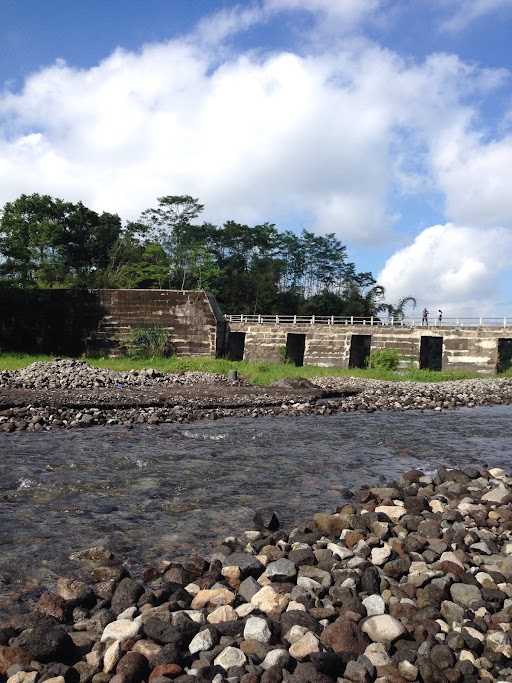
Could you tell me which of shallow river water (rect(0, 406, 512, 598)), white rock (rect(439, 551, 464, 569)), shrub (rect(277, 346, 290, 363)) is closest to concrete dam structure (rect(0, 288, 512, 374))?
shrub (rect(277, 346, 290, 363))

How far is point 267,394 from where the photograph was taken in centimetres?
2084

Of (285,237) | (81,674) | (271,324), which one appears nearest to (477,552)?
(81,674)

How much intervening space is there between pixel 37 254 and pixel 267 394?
38.2 m

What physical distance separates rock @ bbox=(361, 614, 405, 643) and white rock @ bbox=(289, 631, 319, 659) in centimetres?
44

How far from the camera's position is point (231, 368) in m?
29.4

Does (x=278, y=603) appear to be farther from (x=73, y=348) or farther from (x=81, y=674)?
(x=73, y=348)

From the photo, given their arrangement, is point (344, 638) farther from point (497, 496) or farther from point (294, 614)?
point (497, 496)

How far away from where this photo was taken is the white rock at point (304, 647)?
3.37 metres

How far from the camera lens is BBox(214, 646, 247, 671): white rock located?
3291mm

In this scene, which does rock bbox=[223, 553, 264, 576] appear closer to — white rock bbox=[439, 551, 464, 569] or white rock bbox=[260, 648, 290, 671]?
white rock bbox=[260, 648, 290, 671]

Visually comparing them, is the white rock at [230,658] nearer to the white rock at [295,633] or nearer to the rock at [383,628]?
the white rock at [295,633]

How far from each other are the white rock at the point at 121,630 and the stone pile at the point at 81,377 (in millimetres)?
17716

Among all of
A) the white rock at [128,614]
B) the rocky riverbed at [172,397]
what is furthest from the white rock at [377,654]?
the rocky riverbed at [172,397]

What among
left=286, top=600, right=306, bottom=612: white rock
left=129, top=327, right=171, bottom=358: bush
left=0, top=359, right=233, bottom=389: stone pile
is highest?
left=129, top=327, right=171, bottom=358: bush
